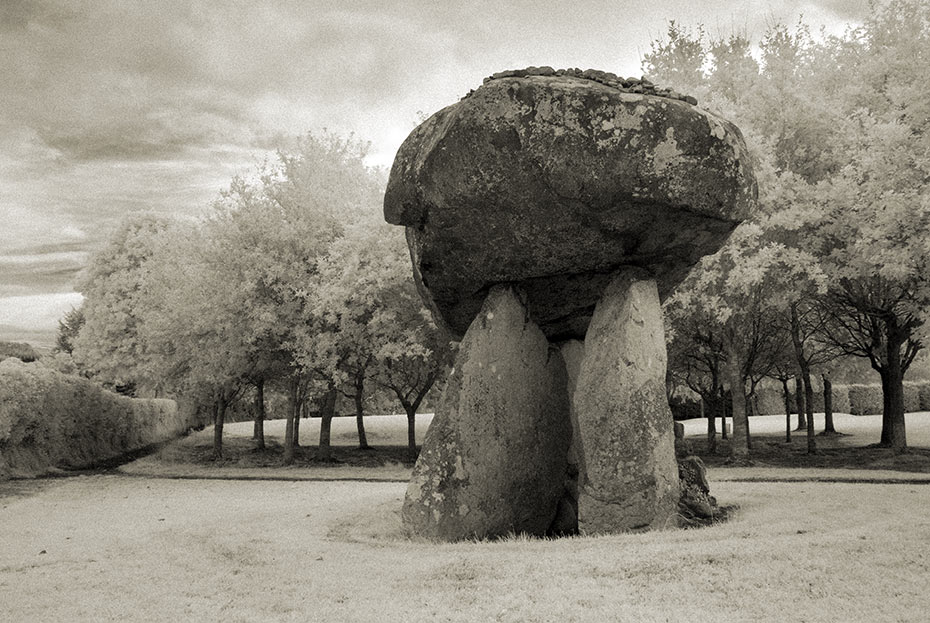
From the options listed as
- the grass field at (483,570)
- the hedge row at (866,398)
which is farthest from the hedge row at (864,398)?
the grass field at (483,570)

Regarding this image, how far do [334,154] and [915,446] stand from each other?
2172 cm

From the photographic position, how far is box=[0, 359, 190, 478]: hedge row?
20.3 m

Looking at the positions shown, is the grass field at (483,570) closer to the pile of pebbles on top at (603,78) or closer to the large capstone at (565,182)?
the large capstone at (565,182)

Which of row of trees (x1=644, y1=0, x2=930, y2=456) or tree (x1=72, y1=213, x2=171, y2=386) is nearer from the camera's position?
row of trees (x1=644, y1=0, x2=930, y2=456)

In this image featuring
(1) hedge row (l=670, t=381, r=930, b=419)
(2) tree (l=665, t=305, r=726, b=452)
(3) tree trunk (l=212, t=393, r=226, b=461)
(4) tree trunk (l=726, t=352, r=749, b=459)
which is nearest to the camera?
(4) tree trunk (l=726, t=352, r=749, b=459)

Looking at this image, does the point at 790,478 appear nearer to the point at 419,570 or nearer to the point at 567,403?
the point at 567,403

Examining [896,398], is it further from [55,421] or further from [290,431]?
[55,421]

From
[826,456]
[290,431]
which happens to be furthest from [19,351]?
[826,456]

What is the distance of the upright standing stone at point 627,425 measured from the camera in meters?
8.43

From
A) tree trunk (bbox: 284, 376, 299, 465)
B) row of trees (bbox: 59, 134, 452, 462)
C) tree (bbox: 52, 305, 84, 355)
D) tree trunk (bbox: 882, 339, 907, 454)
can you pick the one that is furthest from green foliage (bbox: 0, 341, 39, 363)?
tree trunk (bbox: 882, 339, 907, 454)

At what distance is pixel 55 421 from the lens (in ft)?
76.8

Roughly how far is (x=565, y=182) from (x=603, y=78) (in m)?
1.42

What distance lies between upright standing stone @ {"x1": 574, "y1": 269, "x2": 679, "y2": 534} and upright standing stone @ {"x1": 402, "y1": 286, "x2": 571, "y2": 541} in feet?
2.81

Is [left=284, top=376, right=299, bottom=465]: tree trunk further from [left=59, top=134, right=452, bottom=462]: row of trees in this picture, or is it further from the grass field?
the grass field
